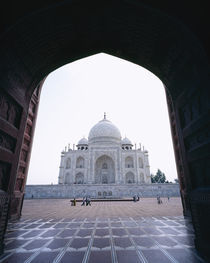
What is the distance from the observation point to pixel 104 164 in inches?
1500

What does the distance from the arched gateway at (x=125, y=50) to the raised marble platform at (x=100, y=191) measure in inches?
933

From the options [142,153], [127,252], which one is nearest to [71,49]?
[127,252]

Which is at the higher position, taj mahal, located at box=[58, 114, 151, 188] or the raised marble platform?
taj mahal, located at box=[58, 114, 151, 188]

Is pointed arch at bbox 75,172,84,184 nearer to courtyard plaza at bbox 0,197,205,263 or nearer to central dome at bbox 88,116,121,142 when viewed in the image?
central dome at bbox 88,116,121,142

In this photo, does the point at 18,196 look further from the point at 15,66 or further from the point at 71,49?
the point at 71,49

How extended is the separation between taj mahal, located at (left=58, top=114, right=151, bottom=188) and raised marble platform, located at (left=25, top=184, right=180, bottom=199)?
6579 mm

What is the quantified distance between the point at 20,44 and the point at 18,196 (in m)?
7.05

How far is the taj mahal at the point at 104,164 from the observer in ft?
113

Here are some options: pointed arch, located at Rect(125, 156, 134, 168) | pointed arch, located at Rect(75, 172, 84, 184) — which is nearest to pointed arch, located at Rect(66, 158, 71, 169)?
pointed arch, located at Rect(75, 172, 84, 184)

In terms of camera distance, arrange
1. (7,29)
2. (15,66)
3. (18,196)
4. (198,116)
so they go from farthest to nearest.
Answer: (18,196)
(15,66)
(198,116)
(7,29)

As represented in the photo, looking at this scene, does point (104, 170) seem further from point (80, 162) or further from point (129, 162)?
point (129, 162)

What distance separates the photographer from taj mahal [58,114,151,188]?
34.6 meters

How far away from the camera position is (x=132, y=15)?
12.2 feet

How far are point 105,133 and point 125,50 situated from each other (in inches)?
1401
